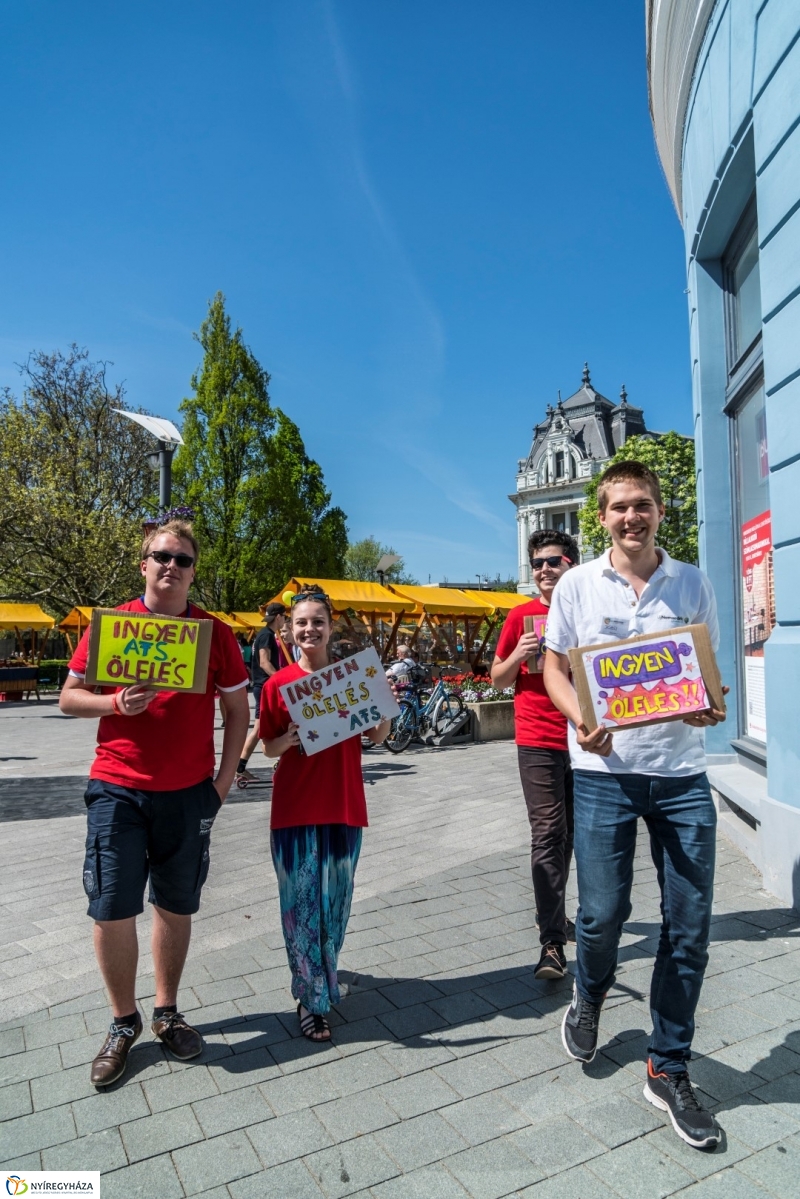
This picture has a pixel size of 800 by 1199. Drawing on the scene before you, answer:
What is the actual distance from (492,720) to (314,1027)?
10.8 m

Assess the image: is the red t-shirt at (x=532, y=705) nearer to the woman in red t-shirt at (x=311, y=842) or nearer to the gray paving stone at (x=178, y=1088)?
the woman in red t-shirt at (x=311, y=842)

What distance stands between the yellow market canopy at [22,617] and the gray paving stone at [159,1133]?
74.7 feet

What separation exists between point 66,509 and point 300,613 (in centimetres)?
2650

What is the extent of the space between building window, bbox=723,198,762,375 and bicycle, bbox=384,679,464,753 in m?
7.04

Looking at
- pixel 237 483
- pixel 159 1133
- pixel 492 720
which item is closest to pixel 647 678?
pixel 159 1133

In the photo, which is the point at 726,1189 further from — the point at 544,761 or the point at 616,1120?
the point at 544,761

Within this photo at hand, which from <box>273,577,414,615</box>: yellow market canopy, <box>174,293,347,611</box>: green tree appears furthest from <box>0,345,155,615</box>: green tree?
<box>273,577,414,615</box>: yellow market canopy

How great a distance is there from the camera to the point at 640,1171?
2.40 metres

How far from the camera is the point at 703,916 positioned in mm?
2646

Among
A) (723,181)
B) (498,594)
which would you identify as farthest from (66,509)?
(723,181)

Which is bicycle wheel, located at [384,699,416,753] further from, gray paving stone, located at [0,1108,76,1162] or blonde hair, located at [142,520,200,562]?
gray paving stone, located at [0,1108,76,1162]

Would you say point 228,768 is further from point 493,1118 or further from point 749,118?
point 749,118

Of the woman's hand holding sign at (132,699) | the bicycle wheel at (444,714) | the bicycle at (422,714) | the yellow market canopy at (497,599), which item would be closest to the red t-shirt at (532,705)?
the woman's hand holding sign at (132,699)

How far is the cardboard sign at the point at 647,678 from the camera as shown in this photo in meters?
2.68
